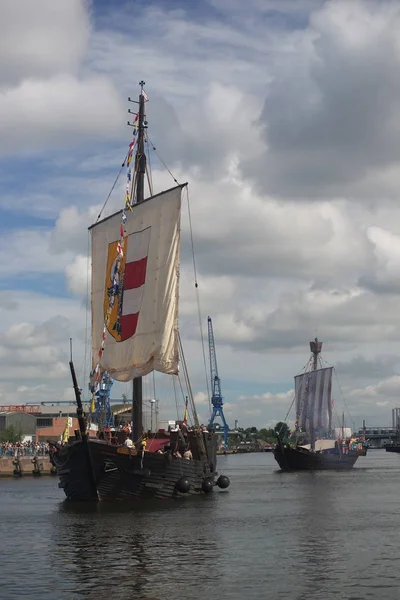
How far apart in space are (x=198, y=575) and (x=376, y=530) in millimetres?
12492

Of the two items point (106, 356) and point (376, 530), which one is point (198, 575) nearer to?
point (376, 530)

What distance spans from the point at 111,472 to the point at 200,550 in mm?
14118

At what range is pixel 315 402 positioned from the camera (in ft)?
413

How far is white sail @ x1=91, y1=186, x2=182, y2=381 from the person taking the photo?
52594 millimetres

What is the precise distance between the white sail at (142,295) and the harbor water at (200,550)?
8.60 meters

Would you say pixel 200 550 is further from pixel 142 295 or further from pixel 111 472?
pixel 142 295

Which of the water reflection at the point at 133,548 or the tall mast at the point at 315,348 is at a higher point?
the tall mast at the point at 315,348

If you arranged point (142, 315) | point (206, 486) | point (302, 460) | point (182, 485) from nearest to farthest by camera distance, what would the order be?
point (182, 485) < point (206, 486) < point (142, 315) < point (302, 460)

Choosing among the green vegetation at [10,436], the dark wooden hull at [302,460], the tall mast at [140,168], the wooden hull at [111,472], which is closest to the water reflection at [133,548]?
the wooden hull at [111,472]

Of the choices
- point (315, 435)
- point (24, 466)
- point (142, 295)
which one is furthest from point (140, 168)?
point (315, 435)

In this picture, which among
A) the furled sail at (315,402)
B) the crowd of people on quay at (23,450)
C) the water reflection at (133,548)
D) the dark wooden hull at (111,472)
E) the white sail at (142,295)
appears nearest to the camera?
the water reflection at (133,548)

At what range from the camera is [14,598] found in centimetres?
2291

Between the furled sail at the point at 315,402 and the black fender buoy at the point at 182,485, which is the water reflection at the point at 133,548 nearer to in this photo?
the black fender buoy at the point at 182,485

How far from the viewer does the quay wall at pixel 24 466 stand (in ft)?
277
